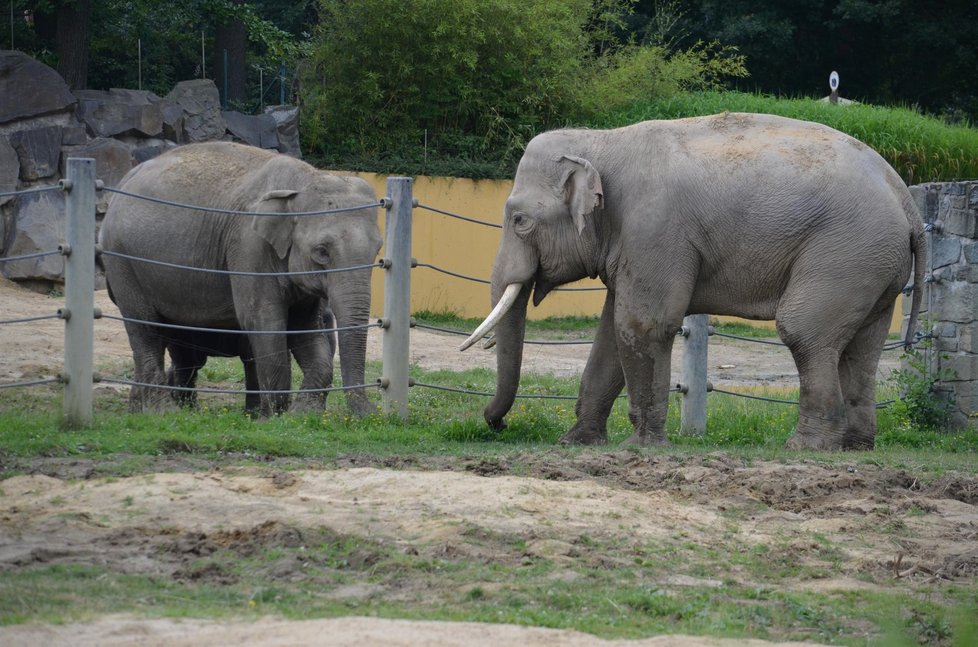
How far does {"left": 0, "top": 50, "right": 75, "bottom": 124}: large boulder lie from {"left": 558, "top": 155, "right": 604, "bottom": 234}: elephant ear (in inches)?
433

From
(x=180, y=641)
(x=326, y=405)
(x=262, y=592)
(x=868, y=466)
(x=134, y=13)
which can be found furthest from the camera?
(x=134, y=13)

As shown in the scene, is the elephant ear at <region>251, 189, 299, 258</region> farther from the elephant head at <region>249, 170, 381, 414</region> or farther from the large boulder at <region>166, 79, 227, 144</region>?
the large boulder at <region>166, 79, 227, 144</region>

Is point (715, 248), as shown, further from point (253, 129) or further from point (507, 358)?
point (253, 129)

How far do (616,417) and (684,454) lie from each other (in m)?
3.01

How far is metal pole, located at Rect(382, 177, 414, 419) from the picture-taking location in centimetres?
1005

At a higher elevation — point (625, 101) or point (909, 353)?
point (625, 101)

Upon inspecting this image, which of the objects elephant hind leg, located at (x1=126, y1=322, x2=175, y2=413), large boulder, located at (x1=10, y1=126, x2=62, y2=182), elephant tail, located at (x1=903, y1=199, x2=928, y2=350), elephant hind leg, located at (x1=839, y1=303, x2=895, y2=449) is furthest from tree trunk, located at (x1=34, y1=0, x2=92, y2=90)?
elephant tail, located at (x1=903, y1=199, x2=928, y2=350)

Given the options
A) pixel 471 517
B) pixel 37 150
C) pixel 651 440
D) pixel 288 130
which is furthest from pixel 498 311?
pixel 288 130

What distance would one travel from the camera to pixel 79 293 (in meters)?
8.93

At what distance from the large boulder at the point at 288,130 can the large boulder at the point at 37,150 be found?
3.59 m

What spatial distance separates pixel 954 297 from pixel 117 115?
12172mm

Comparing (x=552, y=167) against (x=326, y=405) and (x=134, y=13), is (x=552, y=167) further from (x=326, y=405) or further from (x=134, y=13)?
(x=134, y=13)

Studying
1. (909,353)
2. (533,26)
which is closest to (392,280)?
(909,353)

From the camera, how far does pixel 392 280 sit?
10094 mm
